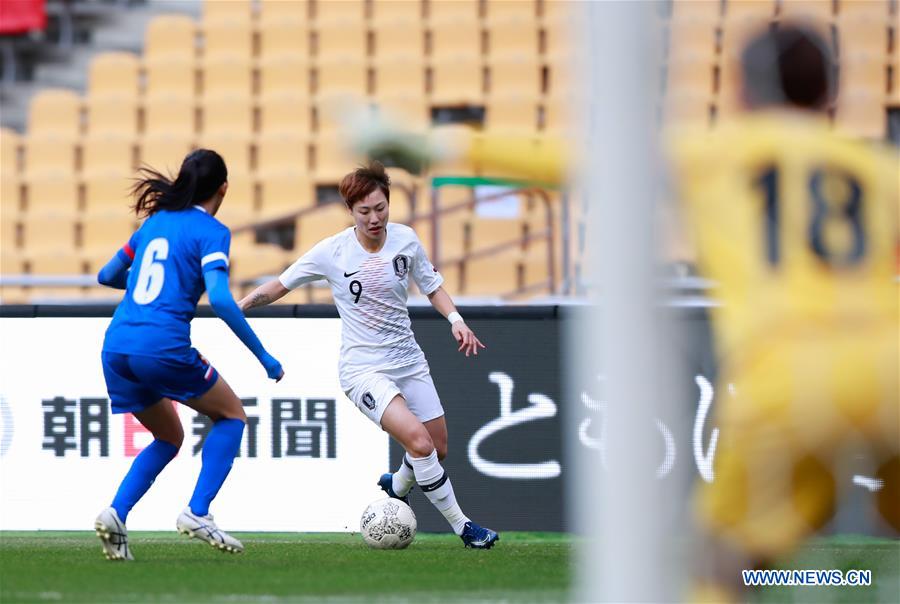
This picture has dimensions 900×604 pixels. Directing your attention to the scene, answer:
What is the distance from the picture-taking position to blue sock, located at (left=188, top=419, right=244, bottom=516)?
6375 mm

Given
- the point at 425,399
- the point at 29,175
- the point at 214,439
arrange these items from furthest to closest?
the point at 29,175, the point at 425,399, the point at 214,439

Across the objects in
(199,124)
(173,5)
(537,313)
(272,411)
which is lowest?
(272,411)

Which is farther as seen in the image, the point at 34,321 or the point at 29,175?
the point at 29,175

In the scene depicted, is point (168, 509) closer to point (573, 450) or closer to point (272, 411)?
point (272, 411)

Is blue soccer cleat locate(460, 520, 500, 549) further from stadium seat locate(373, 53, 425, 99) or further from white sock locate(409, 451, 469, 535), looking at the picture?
stadium seat locate(373, 53, 425, 99)

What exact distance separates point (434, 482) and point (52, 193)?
8711 mm

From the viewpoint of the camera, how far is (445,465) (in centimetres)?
828

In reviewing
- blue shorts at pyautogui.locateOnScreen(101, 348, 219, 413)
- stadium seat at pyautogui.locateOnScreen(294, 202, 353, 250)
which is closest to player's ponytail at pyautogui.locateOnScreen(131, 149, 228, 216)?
blue shorts at pyautogui.locateOnScreen(101, 348, 219, 413)

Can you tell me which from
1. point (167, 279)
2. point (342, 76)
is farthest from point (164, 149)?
point (167, 279)

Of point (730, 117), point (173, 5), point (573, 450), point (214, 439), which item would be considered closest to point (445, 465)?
point (573, 450)

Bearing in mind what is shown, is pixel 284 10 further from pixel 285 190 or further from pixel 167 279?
pixel 167 279

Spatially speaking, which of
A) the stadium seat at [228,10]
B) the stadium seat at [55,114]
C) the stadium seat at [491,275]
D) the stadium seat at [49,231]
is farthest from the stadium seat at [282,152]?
the stadium seat at [491,275]

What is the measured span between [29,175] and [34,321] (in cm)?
662

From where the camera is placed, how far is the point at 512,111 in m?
14.2
